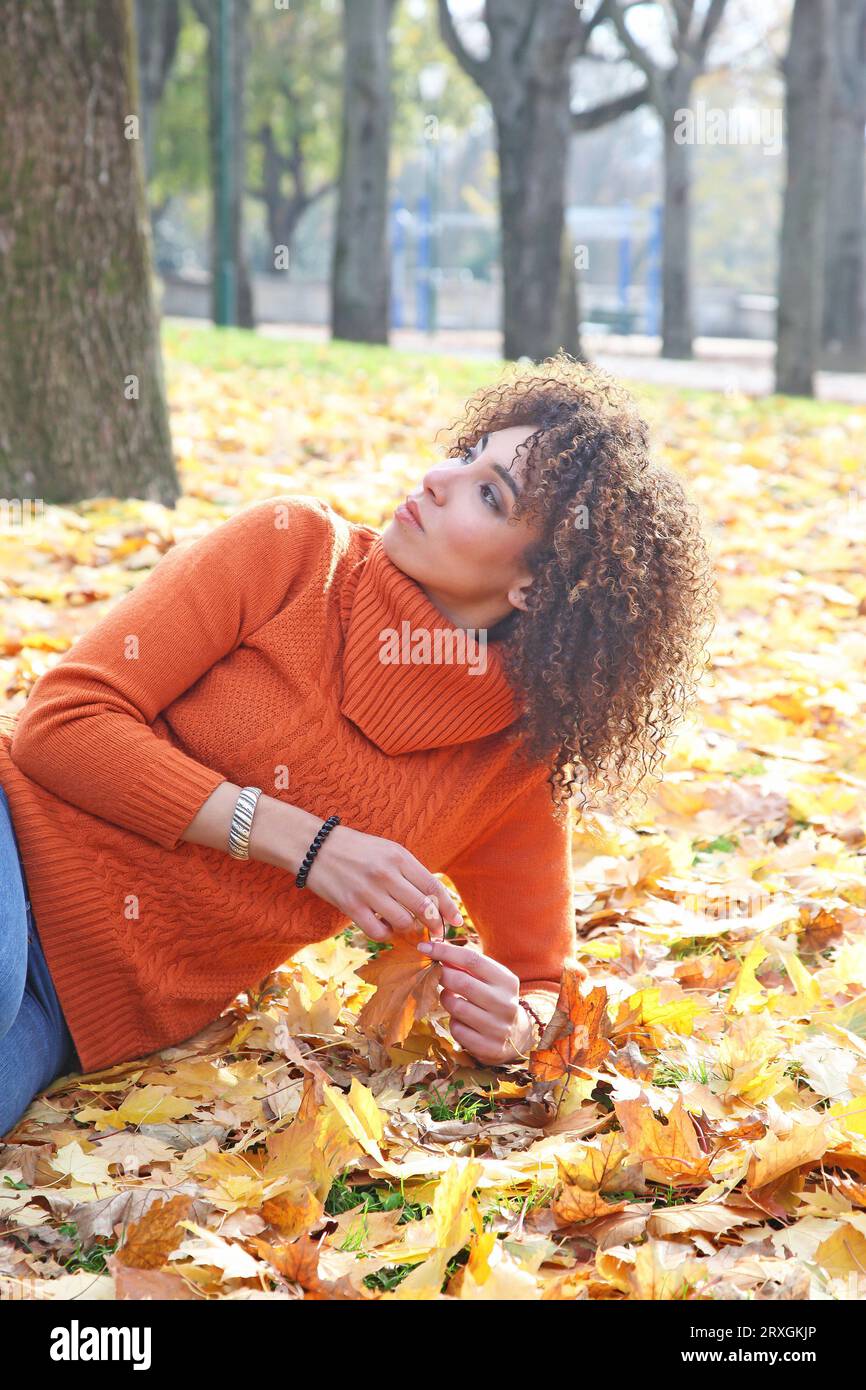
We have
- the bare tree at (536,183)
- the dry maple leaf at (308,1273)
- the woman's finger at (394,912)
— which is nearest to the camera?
the dry maple leaf at (308,1273)

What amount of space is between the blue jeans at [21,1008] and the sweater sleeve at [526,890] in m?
0.64

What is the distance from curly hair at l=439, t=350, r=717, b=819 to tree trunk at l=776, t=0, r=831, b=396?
11.2 metres

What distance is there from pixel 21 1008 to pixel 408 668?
2.34 feet

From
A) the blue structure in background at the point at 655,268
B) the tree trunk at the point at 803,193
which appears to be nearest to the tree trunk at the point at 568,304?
the tree trunk at the point at 803,193

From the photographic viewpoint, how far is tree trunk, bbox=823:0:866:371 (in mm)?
18375

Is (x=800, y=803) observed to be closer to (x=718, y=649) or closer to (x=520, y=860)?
(x=520, y=860)

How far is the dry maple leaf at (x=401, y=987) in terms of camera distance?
2.05 m

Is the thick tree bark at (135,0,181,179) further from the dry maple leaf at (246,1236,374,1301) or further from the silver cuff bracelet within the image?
the dry maple leaf at (246,1236,374,1301)

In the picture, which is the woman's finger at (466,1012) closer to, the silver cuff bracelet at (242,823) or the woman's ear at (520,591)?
the silver cuff bracelet at (242,823)

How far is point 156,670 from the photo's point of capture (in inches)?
80.4

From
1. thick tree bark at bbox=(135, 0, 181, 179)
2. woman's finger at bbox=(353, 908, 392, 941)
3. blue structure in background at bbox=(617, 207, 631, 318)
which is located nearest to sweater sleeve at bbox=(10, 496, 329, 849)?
woman's finger at bbox=(353, 908, 392, 941)

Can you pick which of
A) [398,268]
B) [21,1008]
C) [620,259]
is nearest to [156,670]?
[21,1008]
